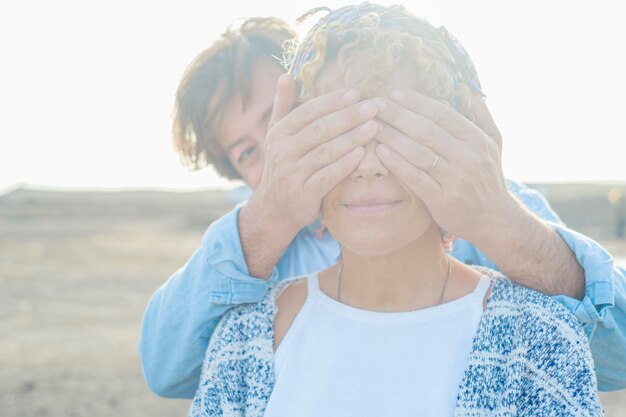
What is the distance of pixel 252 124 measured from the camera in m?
3.72

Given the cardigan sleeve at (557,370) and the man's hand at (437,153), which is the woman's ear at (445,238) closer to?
the man's hand at (437,153)

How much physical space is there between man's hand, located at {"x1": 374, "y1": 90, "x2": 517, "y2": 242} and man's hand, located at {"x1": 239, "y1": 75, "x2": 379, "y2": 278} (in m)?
0.06

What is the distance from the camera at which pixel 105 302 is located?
12070 mm

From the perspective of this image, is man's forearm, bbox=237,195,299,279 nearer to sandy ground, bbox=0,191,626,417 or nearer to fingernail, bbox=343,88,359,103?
fingernail, bbox=343,88,359,103

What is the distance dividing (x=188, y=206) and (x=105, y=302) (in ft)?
106

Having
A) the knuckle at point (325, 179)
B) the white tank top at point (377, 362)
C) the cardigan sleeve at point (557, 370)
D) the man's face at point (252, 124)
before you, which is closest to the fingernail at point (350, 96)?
the knuckle at point (325, 179)

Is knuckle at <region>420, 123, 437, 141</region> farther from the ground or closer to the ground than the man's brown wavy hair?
farther from the ground

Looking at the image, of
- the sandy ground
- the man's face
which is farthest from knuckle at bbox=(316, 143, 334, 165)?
the sandy ground

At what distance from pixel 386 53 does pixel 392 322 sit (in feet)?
2.56

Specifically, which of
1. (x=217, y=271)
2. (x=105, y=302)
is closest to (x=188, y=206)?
(x=105, y=302)

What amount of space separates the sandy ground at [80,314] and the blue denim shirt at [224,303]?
3469 mm

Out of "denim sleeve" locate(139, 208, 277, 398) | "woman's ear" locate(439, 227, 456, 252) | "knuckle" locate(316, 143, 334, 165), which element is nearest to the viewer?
"knuckle" locate(316, 143, 334, 165)

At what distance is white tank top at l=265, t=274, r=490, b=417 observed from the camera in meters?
2.18

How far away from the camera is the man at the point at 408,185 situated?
6.98 ft
